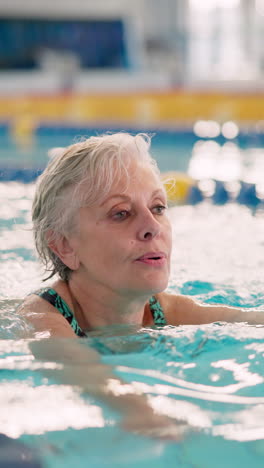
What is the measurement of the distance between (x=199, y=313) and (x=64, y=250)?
0.60 meters

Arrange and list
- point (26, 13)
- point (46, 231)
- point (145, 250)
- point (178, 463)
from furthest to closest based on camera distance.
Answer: point (26, 13)
point (46, 231)
point (145, 250)
point (178, 463)

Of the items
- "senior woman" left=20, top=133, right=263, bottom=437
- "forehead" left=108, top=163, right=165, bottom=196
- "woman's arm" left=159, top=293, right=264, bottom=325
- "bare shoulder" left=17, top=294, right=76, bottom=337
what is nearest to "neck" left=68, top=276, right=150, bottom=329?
"senior woman" left=20, top=133, right=263, bottom=437

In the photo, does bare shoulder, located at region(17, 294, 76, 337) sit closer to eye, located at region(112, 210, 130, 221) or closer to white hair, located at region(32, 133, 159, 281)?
white hair, located at region(32, 133, 159, 281)

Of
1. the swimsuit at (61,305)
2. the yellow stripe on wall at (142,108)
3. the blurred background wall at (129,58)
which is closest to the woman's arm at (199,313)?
the swimsuit at (61,305)

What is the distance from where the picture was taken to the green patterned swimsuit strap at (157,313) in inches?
92.1

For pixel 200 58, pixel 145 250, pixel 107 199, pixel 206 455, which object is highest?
pixel 107 199

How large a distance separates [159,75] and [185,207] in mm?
12304

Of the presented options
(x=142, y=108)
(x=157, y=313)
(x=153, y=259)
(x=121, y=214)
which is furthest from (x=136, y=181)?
(x=142, y=108)

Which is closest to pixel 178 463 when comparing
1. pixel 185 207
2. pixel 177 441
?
pixel 177 441

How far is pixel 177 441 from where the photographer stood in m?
1.52

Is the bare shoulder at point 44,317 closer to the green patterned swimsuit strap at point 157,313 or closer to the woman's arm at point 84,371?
the woman's arm at point 84,371

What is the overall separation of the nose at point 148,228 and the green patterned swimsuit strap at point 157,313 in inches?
19.0

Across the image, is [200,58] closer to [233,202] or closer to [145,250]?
[233,202]

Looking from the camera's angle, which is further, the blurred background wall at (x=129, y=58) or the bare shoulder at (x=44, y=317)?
the blurred background wall at (x=129, y=58)
